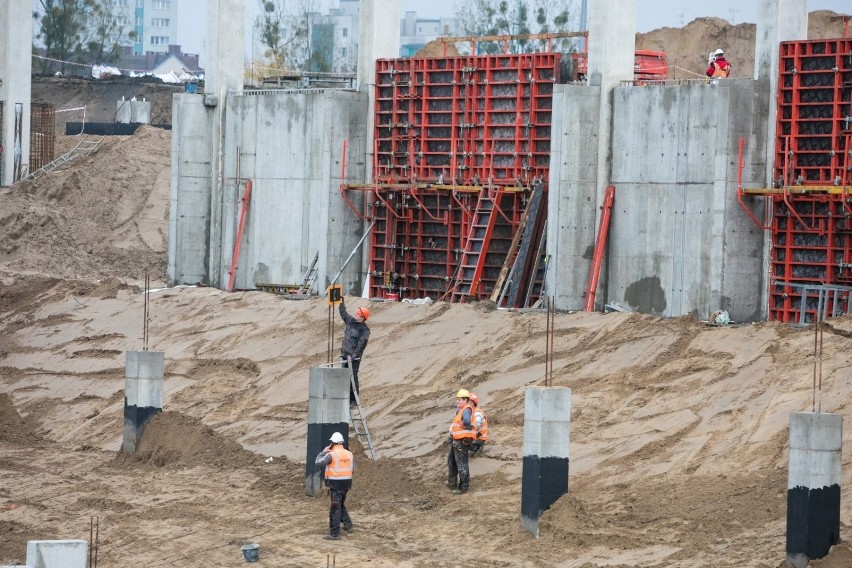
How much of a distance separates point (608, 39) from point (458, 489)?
38.0 ft

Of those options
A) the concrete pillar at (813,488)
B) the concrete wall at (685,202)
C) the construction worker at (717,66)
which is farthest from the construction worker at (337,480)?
the construction worker at (717,66)

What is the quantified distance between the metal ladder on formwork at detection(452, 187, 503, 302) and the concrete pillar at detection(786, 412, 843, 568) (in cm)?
1525

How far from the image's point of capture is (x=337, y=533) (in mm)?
17969

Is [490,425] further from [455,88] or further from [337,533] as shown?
[455,88]

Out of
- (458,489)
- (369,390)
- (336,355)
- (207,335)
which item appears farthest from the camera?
(207,335)

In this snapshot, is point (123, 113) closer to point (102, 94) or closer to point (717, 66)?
point (102, 94)

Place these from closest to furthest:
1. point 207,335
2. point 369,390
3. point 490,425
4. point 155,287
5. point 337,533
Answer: point 337,533, point 490,425, point 369,390, point 207,335, point 155,287

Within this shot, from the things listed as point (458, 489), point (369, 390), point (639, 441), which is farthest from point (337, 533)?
point (369, 390)

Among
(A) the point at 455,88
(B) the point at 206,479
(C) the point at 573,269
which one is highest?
(A) the point at 455,88

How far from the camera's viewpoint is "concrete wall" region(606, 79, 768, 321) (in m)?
26.4

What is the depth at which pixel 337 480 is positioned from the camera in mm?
17969

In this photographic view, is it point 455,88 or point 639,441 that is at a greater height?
point 455,88

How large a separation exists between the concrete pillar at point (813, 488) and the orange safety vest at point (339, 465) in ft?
17.5

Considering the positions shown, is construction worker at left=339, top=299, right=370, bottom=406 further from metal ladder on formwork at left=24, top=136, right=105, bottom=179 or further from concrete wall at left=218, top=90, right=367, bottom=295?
metal ladder on formwork at left=24, top=136, right=105, bottom=179
